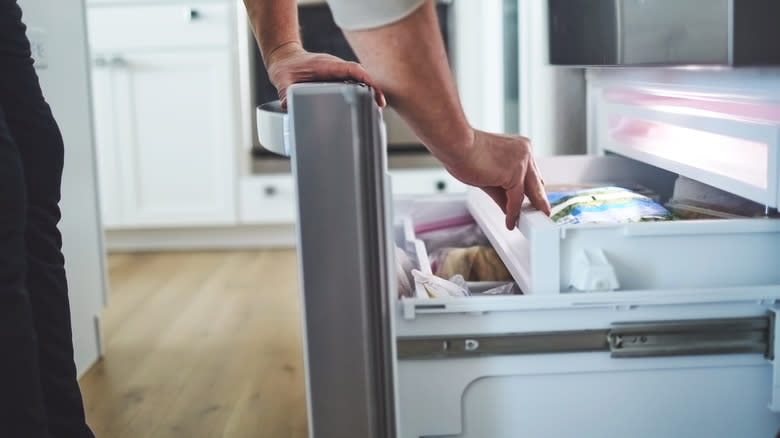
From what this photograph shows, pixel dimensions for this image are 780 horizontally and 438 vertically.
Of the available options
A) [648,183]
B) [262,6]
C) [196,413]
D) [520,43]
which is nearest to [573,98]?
[648,183]

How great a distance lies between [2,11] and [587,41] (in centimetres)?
75

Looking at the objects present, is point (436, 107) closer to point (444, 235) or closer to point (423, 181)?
point (444, 235)

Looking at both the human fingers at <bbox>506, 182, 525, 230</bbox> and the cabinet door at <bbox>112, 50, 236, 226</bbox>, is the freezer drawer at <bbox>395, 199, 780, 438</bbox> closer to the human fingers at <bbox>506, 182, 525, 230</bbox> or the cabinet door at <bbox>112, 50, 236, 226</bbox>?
the human fingers at <bbox>506, 182, 525, 230</bbox>

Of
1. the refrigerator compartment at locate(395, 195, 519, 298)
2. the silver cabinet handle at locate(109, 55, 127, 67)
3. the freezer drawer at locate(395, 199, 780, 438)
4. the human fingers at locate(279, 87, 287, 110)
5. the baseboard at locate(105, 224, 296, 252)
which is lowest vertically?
the baseboard at locate(105, 224, 296, 252)

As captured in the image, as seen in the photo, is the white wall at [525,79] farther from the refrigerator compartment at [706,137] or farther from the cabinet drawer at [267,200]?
the cabinet drawer at [267,200]

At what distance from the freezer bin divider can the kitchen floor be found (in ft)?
1.99

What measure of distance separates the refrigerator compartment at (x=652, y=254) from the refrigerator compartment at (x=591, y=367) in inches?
1.6

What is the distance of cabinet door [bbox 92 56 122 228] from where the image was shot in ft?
9.36

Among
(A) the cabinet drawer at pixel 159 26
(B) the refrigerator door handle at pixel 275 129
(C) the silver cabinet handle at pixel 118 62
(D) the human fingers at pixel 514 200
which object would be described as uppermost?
(A) the cabinet drawer at pixel 159 26

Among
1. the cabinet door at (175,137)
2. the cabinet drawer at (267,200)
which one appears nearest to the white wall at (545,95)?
the cabinet drawer at (267,200)

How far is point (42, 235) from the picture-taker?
1015 mm

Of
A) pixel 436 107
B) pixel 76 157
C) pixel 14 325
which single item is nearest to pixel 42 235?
pixel 14 325

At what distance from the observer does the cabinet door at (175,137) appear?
2.85m

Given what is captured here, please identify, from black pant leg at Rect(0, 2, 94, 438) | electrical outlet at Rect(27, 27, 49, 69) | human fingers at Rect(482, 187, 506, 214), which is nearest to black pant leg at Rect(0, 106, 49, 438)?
black pant leg at Rect(0, 2, 94, 438)
